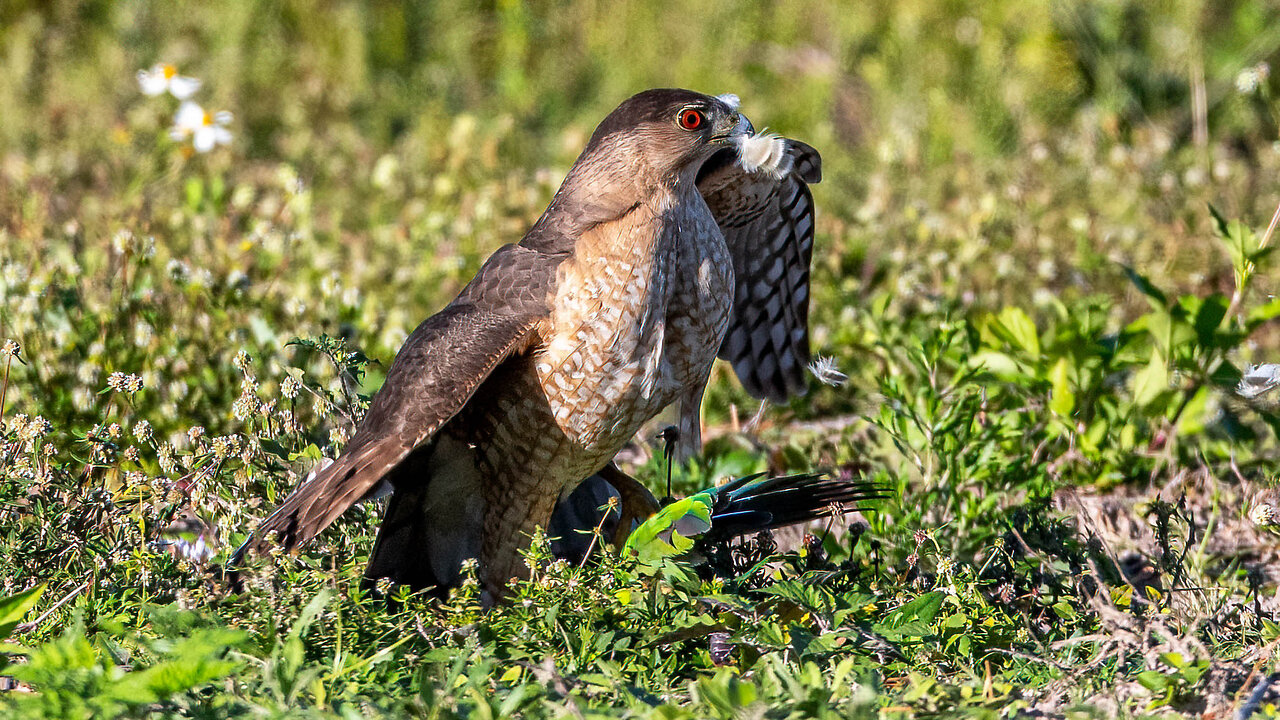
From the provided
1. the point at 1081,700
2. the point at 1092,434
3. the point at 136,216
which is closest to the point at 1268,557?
the point at 1092,434

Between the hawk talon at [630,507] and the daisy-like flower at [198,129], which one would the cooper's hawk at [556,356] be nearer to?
the hawk talon at [630,507]

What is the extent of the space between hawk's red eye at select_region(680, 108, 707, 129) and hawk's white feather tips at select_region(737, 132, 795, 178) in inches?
8.9

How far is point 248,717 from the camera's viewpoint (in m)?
2.44

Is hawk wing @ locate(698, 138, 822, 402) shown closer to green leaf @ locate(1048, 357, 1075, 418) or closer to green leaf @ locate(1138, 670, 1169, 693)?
green leaf @ locate(1048, 357, 1075, 418)

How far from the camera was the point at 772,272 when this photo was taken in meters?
4.42

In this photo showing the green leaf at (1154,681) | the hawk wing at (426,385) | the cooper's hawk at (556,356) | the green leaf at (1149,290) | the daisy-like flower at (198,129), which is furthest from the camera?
the daisy-like flower at (198,129)

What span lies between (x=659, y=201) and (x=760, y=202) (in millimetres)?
678

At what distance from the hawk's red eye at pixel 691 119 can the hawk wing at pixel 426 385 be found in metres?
0.51

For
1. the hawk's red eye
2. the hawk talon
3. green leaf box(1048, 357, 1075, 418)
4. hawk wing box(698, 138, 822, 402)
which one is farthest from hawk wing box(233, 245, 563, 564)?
green leaf box(1048, 357, 1075, 418)

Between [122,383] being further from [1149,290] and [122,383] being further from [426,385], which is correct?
[1149,290]

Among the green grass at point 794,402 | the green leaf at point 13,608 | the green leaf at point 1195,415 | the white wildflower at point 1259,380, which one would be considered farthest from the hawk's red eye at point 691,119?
the green leaf at point 13,608

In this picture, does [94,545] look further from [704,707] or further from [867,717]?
[867,717]

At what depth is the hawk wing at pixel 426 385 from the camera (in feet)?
9.89

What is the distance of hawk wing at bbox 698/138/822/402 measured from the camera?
416cm
